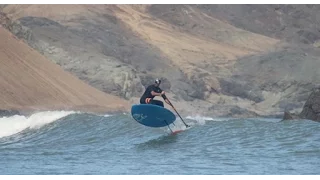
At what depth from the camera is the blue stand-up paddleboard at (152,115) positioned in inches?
776

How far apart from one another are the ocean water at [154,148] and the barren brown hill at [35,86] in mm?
11983

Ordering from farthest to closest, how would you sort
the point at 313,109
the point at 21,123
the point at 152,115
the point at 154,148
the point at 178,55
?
the point at 178,55 → the point at 21,123 → the point at 313,109 → the point at 152,115 → the point at 154,148

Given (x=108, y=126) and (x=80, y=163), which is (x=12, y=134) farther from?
(x=80, y=163)

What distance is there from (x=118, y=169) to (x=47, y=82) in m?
28.7

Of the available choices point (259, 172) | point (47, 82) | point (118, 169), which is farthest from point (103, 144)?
point (47, 82)

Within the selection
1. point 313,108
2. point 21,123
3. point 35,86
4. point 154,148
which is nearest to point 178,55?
point 35,86

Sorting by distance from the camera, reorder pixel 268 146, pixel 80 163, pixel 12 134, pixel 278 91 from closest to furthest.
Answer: pixel 80 163 < pixel 268 146 < pixel 12 134 < pixel 278 91

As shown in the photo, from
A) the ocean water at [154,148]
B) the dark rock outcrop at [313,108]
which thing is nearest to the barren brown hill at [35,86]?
the ocean water at [154,148]

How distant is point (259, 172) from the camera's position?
41.4 ft

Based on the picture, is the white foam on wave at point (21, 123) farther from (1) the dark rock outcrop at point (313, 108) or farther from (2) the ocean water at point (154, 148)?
(1) the dark rock outcrop at point (313, 108)

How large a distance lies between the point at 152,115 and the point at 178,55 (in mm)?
54965

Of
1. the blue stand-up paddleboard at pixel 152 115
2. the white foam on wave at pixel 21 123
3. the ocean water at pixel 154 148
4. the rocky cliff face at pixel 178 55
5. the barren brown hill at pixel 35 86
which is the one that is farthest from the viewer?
the rocky cliff face at pixel 178 55

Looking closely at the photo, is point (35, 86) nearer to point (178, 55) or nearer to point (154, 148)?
point (154, 148)

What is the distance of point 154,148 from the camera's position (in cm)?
1764
